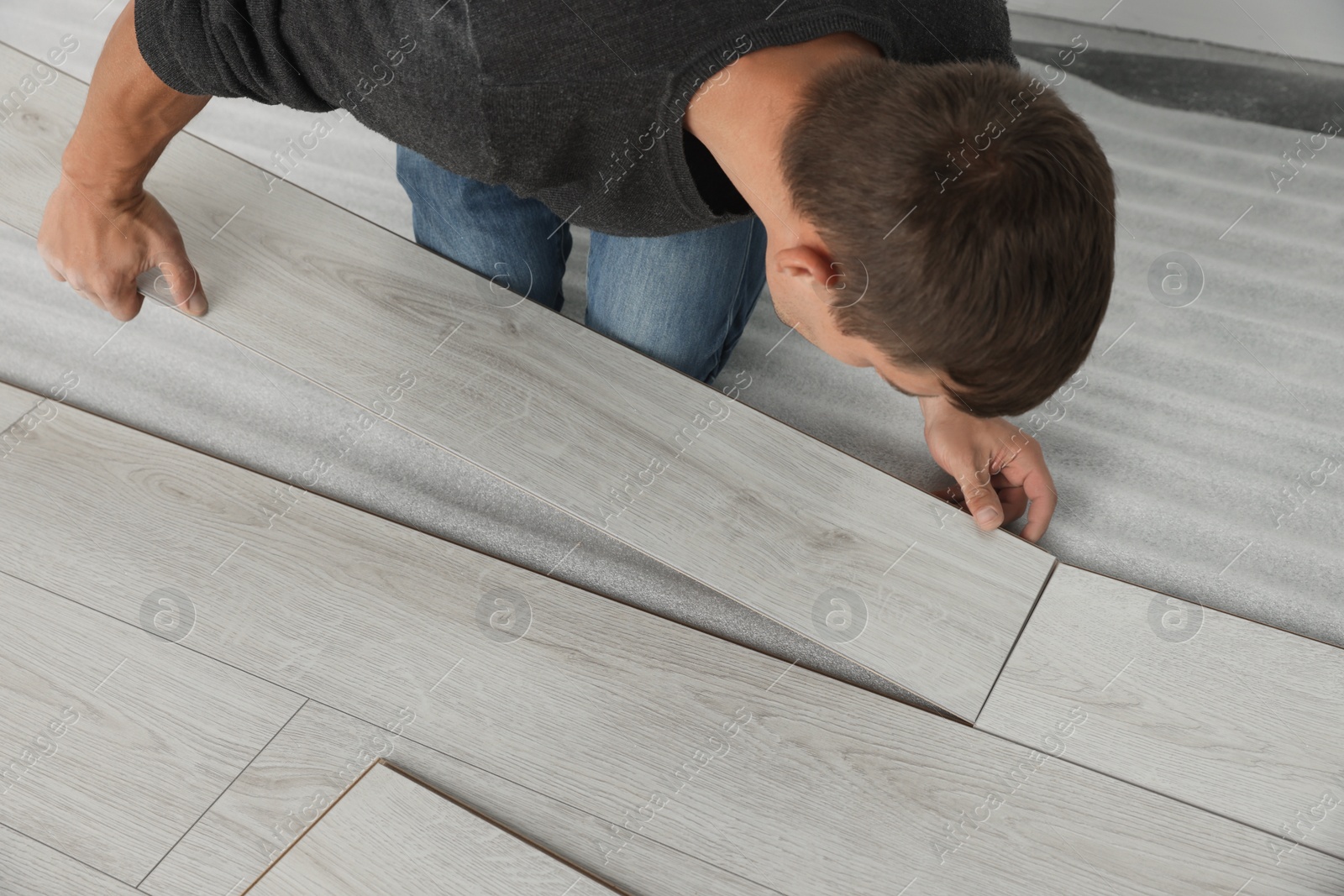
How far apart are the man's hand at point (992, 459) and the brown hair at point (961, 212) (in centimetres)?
49

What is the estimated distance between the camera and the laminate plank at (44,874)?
107cm

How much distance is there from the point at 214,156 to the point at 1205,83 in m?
1.63

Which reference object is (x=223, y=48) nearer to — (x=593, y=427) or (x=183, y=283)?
(x=183, y=283)

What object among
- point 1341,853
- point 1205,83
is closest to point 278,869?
point 1341,853

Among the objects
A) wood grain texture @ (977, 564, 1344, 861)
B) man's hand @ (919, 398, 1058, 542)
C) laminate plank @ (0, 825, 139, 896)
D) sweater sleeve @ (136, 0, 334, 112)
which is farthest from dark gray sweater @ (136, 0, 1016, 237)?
laminate plank @ (0, 825, 139, 896)

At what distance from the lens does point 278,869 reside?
1030 mm

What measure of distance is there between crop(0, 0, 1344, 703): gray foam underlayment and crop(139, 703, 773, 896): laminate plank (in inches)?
10.8

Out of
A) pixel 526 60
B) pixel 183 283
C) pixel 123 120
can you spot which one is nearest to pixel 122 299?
pixel 183 283

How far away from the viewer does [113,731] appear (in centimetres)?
112

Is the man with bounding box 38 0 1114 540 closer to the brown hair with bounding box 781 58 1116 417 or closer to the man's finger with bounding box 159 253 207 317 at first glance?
the brown hair with bounding box 781 58 1116 417

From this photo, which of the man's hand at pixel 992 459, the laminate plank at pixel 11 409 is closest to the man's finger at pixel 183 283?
the laminate plank at pixel 11 409

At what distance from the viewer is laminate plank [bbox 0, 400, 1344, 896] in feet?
3.42

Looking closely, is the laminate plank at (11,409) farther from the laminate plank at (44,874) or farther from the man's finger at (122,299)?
the laminate plank at (44,874)

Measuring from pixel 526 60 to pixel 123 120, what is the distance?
1.55 feet
